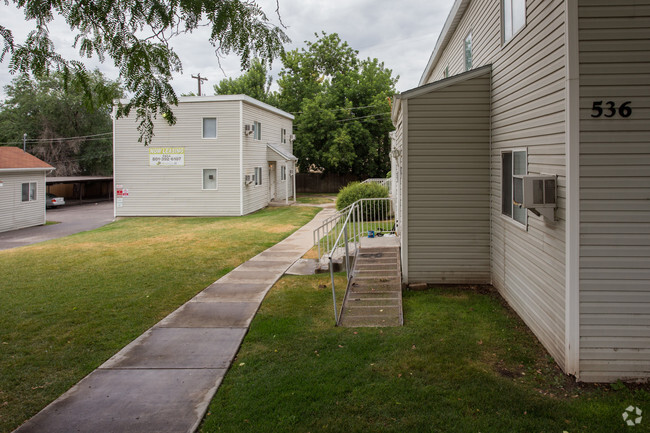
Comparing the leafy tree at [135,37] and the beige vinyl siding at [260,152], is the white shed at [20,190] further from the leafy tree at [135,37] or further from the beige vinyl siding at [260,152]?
the leafy tree at [135,37]

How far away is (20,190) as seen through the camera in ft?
67.4

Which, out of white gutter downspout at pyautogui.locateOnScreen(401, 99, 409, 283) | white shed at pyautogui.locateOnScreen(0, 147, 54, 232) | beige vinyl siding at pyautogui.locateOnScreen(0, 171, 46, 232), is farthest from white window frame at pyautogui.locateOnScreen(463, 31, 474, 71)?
beige vinyl siding at pyautogui.locateOnScreen(0, 171, 46, 232)

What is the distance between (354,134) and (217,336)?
28713 mm

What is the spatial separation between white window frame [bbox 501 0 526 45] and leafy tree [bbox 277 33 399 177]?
81.6 feet

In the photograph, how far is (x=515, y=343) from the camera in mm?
5836

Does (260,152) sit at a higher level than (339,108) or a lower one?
lower

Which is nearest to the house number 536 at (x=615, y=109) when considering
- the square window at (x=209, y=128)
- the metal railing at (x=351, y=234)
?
the metal railing at (x=351, y=234)

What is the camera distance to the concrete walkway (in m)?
4.16

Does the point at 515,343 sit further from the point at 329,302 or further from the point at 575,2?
the point at 575,2

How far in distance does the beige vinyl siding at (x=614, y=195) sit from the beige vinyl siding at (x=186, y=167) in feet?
59.9

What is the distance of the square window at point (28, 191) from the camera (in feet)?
68.4

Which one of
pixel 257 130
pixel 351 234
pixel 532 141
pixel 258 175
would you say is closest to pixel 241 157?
pixel 258 175

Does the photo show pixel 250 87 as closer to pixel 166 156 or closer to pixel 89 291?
pixel 166 156

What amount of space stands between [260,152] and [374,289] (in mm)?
Result: 17747
